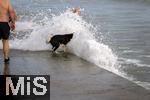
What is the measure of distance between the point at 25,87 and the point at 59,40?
14.0 feet

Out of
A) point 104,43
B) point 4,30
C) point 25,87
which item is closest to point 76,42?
point 4,30

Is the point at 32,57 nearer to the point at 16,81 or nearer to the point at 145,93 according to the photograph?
the point at 16,81

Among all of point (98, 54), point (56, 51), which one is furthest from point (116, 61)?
point (56, 51)

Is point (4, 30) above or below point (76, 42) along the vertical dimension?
above

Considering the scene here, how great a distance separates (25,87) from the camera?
8.70 meters

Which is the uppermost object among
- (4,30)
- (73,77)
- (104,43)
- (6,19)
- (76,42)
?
(6,19)

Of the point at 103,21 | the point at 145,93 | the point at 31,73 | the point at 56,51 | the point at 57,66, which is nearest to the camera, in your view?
the point at 145,93

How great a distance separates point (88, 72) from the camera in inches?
403

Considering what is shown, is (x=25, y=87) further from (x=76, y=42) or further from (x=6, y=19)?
(x=76, y=42)

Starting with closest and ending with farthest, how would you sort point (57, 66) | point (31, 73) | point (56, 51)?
1. point (31, 73)
2. point (57, 66)
3. point (56, 51)

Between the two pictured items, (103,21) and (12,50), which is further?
(103,21)

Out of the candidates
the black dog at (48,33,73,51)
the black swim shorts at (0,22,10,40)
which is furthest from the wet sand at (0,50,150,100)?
the black swim shorts at (0,22,10,40)

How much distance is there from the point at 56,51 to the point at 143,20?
1103 centimetres

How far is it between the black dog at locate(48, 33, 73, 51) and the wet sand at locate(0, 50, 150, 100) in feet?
0.95
